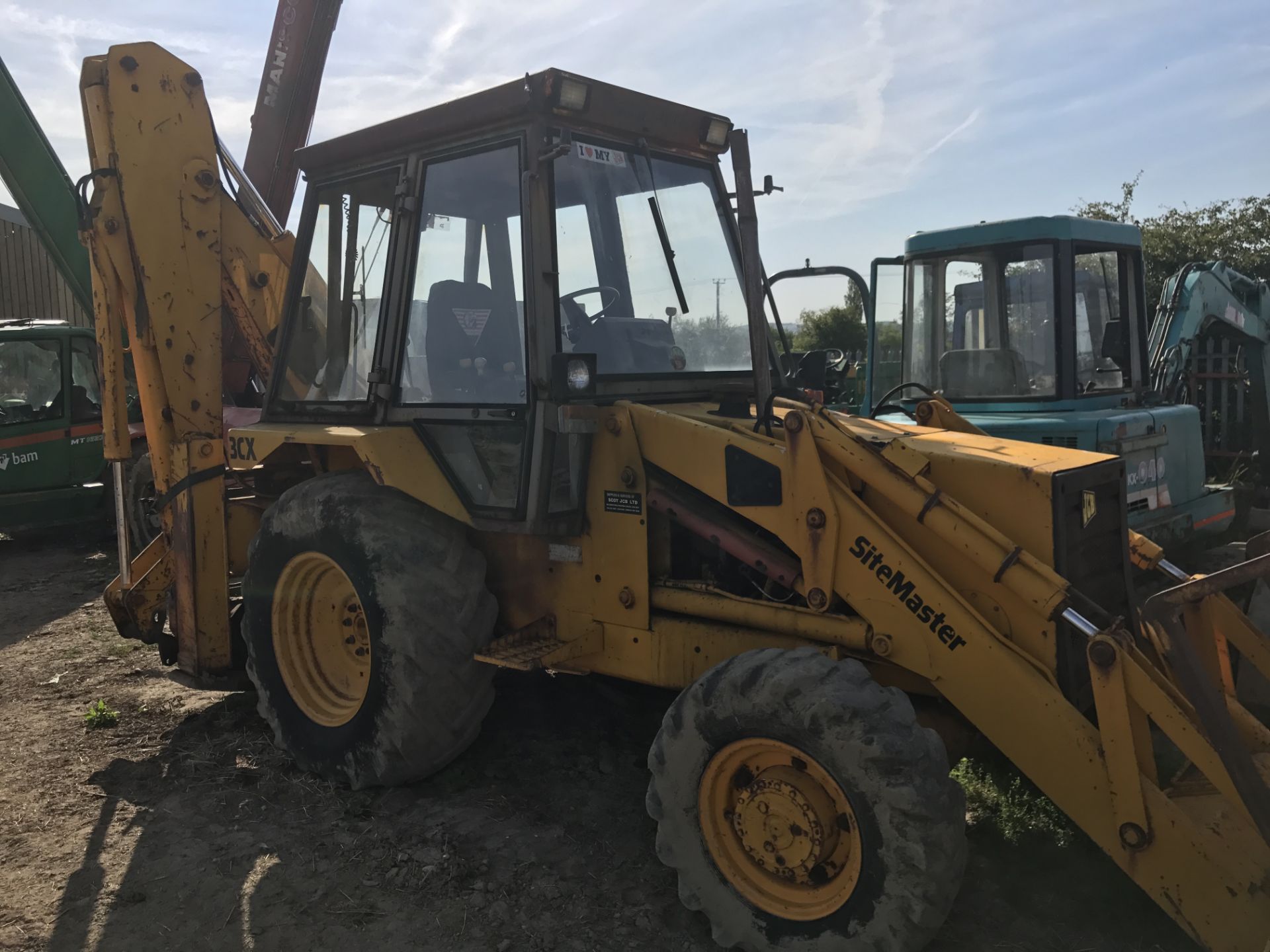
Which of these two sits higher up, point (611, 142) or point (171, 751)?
point (611, 142)

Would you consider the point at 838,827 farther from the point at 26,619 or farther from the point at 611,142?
the point at 26,619

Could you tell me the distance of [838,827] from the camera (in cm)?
293

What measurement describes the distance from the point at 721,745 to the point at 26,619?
20.1 feet

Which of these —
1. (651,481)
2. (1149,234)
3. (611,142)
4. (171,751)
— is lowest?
(171,751)

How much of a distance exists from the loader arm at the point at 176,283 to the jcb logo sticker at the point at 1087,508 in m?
3.91

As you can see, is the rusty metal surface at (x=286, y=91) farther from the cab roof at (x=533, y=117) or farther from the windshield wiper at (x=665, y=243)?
the windshield wiper at (x=665, y=243)

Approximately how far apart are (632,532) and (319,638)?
5.55 ft

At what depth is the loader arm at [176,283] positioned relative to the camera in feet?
15.6

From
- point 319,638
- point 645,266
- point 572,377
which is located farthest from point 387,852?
point 645,266

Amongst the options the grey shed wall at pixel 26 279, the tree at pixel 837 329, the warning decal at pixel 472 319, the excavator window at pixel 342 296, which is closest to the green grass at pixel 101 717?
the excavator window at pixel 342 296

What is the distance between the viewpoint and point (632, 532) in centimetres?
371

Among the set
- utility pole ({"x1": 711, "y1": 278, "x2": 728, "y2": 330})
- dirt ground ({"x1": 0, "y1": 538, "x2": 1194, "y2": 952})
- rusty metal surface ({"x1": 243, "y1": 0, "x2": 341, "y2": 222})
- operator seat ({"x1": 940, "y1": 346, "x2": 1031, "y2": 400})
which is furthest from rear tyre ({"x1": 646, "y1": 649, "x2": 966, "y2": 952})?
rusty metal surface ({"x1": 243, "y1": 0, "x2": 341, "y2": 222})

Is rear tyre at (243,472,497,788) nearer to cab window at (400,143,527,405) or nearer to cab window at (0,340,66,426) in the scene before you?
cab window at (400,143,527,405)

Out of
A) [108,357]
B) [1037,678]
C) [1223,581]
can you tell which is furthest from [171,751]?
[1223,581]
